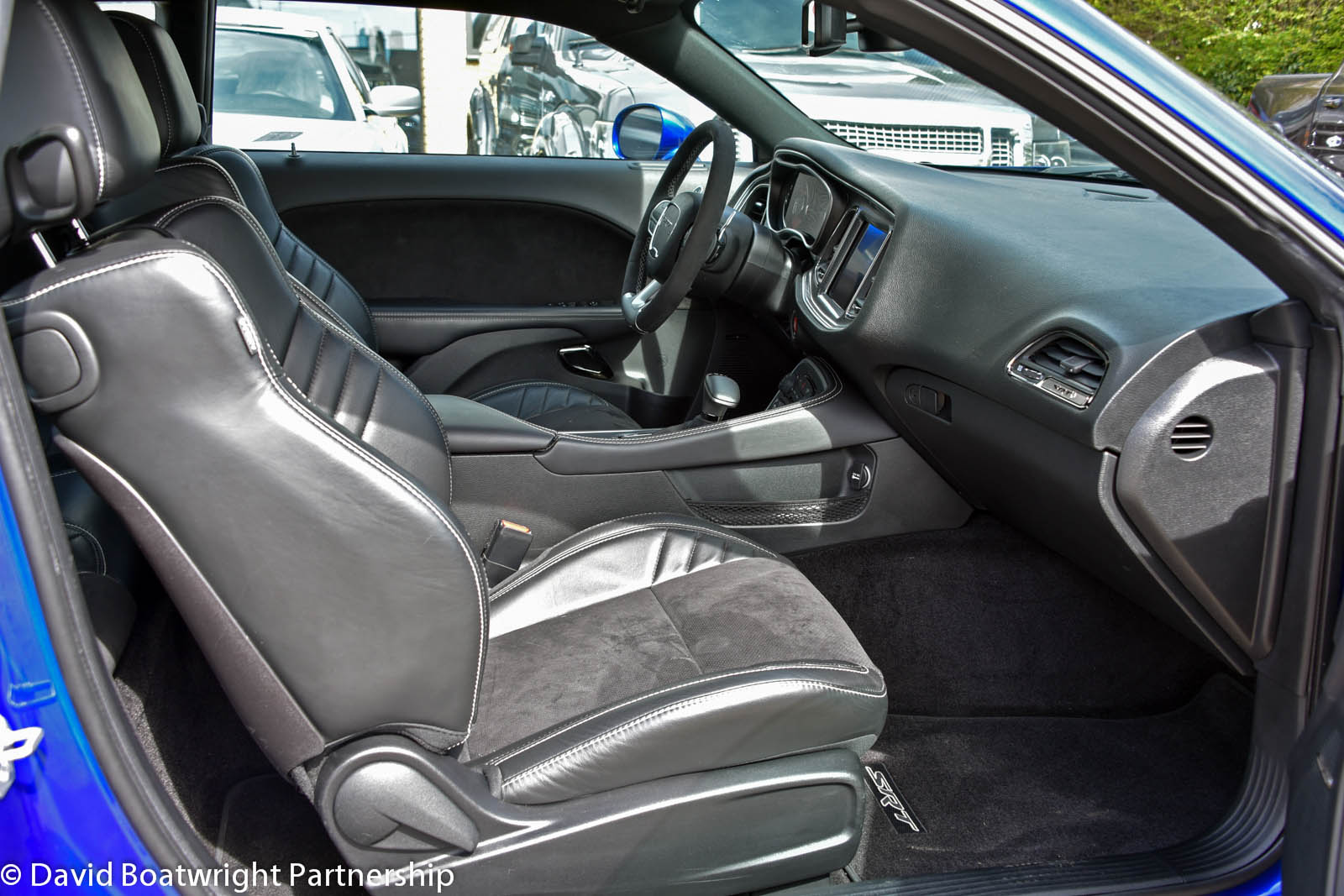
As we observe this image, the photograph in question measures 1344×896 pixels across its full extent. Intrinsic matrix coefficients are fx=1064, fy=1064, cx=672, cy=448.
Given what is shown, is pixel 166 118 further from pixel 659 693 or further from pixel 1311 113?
pixel 1311 113

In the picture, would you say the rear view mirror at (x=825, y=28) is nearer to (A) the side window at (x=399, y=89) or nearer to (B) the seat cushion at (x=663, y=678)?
(B) the seat cushion at (x=663, y=678)

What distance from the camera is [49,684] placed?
100 centimetres

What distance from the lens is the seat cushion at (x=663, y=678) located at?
49.7 inches

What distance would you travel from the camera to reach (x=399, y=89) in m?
3.51

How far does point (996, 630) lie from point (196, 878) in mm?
1411

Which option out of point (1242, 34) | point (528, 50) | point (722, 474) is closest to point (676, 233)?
point (722, 474)

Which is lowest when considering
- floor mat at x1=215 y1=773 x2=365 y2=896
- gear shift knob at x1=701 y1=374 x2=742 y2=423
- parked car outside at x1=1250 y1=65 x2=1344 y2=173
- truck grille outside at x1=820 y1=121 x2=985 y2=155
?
floor mat at x1=215 y1=773 x2=365 y2=896

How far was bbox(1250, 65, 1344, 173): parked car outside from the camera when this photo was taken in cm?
152

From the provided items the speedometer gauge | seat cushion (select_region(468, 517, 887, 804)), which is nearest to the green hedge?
the speedometer gauge

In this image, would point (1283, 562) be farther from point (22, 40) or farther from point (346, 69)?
point (346, 69)

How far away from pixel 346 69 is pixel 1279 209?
3.95 meters

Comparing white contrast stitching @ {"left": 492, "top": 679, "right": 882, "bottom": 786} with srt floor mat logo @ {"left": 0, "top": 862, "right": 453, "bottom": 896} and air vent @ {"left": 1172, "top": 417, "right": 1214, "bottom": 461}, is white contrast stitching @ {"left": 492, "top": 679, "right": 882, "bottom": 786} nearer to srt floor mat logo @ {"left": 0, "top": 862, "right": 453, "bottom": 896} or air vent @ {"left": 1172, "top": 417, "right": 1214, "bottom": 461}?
srt floor mat logo @ {"left": 0, "top": 862, "right": 453, "bottom": 896}

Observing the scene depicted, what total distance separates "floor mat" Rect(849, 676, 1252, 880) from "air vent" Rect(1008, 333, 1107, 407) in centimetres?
75

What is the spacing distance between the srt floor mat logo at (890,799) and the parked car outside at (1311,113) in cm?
116
